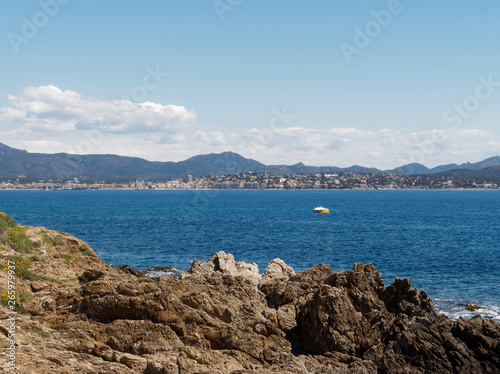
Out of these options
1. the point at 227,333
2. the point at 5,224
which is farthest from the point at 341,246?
the point at 227,333

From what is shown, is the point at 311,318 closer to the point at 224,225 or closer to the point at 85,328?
the point at 85,328

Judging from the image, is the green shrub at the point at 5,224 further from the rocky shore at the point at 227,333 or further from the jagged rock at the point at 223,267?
the jagged rock at the point at 223,267

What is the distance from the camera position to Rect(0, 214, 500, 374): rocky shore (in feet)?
50.5

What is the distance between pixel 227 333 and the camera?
17266 millimetres

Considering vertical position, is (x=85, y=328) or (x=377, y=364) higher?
(x=85, y=328)

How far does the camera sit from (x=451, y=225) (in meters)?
86.2

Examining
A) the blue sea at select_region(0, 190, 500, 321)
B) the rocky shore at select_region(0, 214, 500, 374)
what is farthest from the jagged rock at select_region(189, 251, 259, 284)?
the rocky shore at select_region(0, 214, 500, 374)

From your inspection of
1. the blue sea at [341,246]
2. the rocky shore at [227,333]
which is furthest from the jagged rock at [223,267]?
the rocky shore at [227,333]

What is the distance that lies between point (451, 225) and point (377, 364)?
76.2 meters

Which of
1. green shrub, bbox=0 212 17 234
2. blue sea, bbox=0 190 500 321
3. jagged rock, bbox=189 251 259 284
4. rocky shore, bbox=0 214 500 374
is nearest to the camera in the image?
rocky shore, bbox=0 214 500 374

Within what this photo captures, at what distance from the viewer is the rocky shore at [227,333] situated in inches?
606

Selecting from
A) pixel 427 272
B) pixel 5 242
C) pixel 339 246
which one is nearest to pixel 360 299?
pixel 5 242

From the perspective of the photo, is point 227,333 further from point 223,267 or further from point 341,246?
point 341,246

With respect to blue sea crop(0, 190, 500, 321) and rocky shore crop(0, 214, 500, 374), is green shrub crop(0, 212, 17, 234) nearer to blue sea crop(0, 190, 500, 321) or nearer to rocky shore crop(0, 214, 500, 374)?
rocky shore crop(0, 214, 500, 374)
